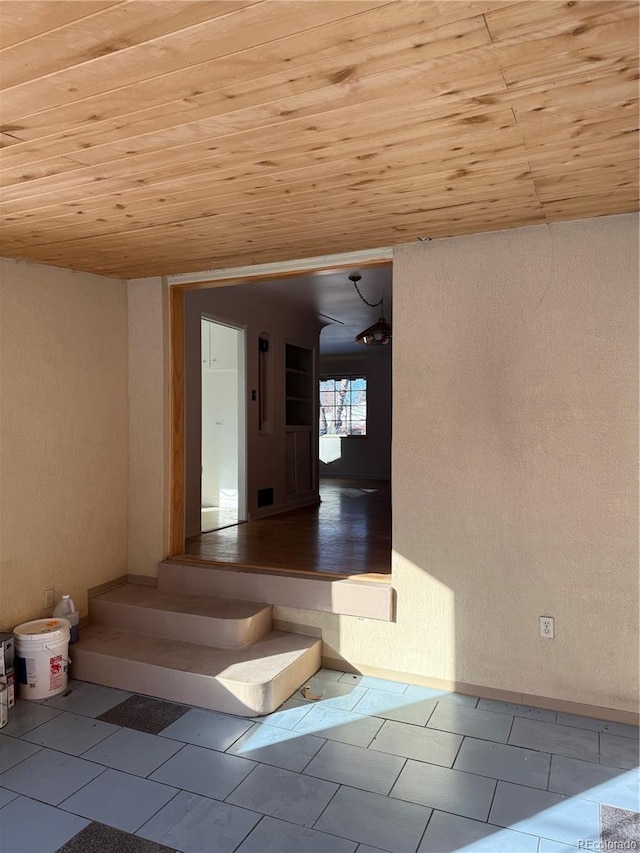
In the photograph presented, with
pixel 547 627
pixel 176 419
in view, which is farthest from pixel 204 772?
pixel 176 419

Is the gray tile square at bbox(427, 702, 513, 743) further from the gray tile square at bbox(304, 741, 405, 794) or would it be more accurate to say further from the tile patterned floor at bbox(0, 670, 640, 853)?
the gray tile square at bbox(304, 741, 405, 794)

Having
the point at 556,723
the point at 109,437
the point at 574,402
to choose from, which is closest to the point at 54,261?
the point at 109,437

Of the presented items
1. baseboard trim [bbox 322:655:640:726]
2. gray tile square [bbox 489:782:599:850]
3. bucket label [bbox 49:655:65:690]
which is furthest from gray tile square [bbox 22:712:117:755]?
gray tile square [bbox 489:782:599:850]

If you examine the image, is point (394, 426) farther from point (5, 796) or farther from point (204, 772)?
point (5, 796)

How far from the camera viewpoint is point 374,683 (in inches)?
130

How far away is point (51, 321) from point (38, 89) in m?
2.20

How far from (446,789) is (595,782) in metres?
0.62

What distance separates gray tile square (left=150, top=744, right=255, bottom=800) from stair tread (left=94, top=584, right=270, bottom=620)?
901 millimetres

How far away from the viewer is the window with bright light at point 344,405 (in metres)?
11.1

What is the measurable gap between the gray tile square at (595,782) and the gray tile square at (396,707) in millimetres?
646

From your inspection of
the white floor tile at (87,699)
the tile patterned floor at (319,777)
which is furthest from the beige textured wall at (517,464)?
the white floor tile at (87,699)

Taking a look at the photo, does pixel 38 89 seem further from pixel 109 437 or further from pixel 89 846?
pixel 109 437

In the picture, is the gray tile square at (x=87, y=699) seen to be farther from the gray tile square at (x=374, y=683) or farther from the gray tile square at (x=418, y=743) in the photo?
the gray tile square at (x=418, y=743)

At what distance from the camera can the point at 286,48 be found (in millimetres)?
1448
